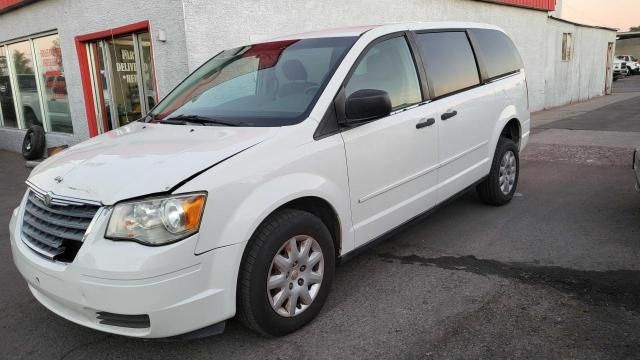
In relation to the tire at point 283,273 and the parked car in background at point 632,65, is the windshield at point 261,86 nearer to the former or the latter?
the tire at point 283,273

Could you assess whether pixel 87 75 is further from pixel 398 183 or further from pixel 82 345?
pixel 398 183

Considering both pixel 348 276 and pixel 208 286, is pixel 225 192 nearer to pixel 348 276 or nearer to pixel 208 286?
pixel 208 286

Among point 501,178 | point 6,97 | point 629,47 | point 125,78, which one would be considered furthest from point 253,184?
point 629,47

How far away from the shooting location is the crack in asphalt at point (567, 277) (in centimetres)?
340

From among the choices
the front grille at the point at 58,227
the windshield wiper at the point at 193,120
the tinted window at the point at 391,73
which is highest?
the tinted window at the point at 391,73

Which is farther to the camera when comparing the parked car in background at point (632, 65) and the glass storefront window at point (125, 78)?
the parked car in background at point (632, 65)

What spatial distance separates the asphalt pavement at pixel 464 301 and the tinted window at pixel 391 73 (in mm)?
1351

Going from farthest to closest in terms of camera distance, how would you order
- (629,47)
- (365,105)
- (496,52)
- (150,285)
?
(629,47) → (496,52) → (365,105) → (150,285)

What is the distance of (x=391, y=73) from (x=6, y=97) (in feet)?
38.8

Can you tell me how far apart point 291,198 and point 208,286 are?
0.68 m

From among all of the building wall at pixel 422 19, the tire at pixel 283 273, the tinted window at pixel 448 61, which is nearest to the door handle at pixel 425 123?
the tinted window at pixel 448 61

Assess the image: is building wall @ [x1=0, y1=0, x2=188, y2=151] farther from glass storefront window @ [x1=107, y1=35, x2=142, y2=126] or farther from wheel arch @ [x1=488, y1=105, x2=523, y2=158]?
wheel arch @ [x1=488, y1=105, x2=523, y2=158]

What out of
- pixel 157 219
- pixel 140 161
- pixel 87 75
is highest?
pixel 87 75

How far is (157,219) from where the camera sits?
2.52m
